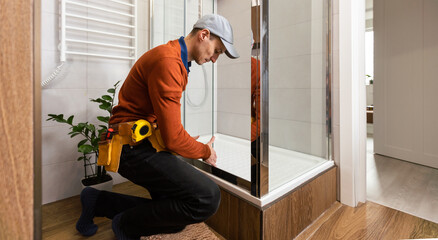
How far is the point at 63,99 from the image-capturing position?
1.65m

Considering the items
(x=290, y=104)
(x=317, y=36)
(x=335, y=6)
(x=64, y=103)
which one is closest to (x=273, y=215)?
(x=290, y=104)

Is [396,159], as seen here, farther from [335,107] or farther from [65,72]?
[65,72]

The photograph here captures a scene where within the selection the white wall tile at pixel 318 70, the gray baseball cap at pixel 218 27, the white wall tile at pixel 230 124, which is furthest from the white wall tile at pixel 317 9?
the white wall tile at pixel 230 124

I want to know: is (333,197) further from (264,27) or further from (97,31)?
(97,31)

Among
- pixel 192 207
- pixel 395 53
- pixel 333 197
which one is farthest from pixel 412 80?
pixel 192 207

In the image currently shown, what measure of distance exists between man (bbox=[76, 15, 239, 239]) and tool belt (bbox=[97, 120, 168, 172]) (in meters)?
0.03

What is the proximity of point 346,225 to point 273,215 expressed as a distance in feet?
1.81

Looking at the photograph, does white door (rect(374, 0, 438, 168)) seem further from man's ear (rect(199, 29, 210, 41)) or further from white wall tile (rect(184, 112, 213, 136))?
man's ear (rect(199, 29, 210, 41))

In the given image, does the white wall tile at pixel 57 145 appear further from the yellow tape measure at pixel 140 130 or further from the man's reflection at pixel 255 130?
the man's reflection at pixel 255 130

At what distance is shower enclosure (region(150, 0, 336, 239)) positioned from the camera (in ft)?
3.61

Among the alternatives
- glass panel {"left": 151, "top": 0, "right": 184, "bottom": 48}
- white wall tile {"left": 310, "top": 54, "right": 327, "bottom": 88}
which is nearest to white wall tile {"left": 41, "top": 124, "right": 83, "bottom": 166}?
glass panel {"left": 151, "top": 0, "right": 184, "bottom": 48}

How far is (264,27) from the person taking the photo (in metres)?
1.07

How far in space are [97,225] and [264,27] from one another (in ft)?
4.73

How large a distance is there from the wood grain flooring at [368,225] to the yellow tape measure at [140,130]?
0.97m
